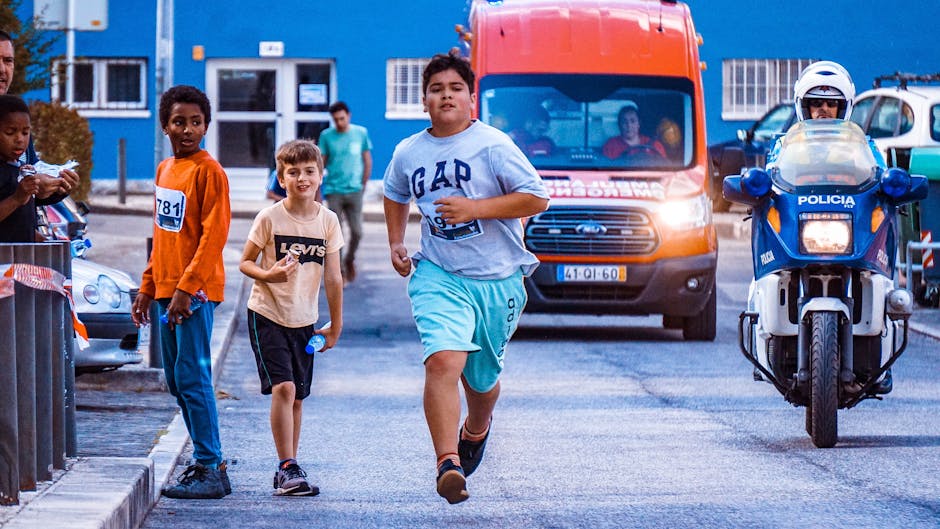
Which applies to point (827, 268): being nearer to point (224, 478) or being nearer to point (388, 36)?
point (224, 478)

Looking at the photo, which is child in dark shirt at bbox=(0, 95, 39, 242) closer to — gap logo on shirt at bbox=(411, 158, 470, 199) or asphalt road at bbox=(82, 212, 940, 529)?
asphalt road at bbox=(82, 212, 940, 529)

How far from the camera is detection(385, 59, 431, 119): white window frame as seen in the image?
34.9 meters

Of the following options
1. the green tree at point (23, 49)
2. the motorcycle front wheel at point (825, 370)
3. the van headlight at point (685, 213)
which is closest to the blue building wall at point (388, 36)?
the green tree at point (23, 49)

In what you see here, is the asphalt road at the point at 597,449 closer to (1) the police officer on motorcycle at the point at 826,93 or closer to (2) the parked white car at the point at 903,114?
(1) the police officer on motorcycle at the point at 826,93

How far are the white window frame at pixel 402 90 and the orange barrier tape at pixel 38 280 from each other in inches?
1101

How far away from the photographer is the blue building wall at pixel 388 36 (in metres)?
34.4

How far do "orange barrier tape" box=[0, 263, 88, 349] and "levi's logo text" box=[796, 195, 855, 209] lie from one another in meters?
3.63

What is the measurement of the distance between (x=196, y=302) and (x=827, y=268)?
315 centimetres

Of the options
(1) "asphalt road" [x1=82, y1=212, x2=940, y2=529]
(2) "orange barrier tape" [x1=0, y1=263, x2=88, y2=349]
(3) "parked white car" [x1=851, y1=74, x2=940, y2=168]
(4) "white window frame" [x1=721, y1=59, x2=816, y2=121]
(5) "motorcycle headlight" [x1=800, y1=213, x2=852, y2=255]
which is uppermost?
(4) "white window frame" [x1=721, y1=59, x2=816, y2=121]

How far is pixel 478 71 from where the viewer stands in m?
15.2

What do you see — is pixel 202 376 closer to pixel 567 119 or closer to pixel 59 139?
pixel 567 119

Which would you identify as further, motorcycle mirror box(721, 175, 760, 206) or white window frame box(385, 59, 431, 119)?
white window frame box(385, 59, 431, 119)

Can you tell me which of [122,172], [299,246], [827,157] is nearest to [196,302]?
[299,246]

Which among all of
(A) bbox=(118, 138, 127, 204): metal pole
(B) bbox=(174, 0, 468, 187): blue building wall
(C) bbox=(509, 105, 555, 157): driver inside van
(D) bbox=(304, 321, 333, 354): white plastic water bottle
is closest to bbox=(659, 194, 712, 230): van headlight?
(C) bbox=(509, 105, 555, 157): driver inside van
